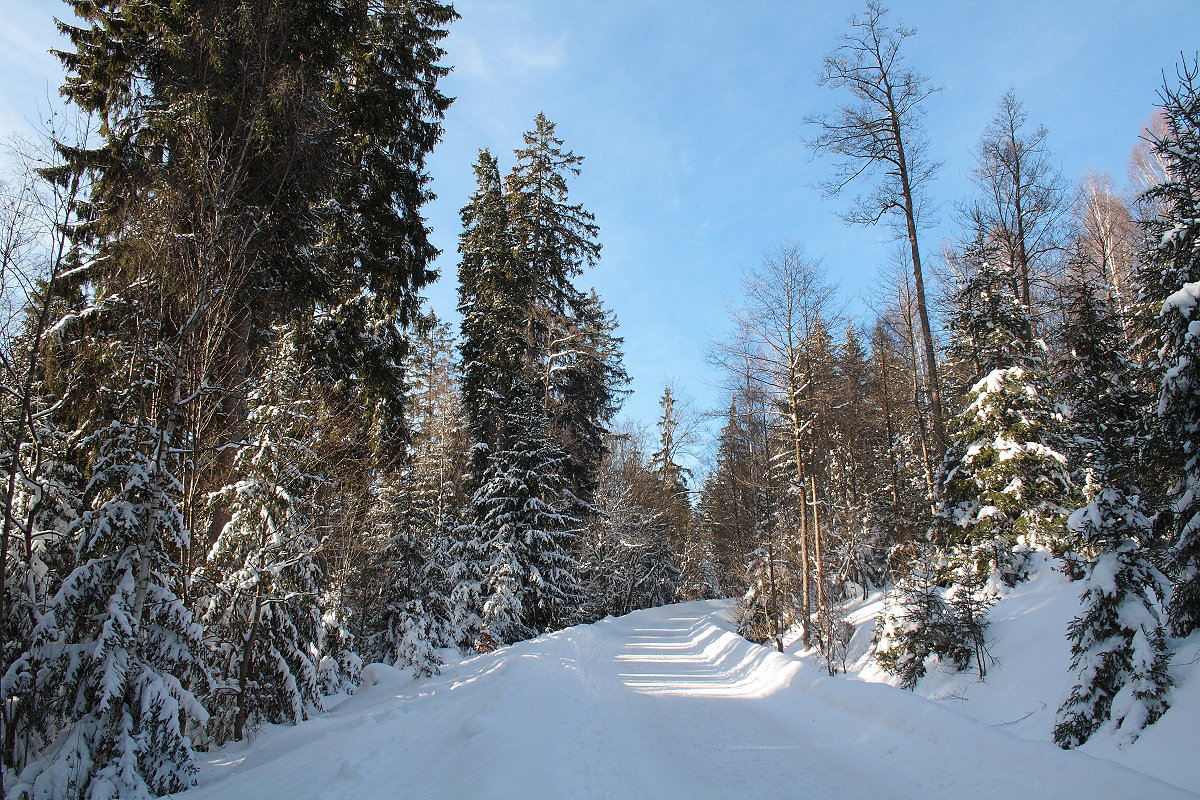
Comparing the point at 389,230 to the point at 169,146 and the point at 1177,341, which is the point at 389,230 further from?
the point at 1177,341

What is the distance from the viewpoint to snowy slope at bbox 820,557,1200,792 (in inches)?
204

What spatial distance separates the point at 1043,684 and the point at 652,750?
5.79m

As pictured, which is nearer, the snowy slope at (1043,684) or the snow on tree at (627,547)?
the snowy slope at (1043,684)

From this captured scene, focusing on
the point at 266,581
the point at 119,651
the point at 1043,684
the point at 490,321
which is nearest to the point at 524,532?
the point at 490,321

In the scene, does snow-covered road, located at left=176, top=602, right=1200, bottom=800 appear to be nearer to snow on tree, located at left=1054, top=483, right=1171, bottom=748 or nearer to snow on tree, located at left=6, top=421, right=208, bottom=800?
snow on tree, located at left=6, top=421, right=208, bottom=800

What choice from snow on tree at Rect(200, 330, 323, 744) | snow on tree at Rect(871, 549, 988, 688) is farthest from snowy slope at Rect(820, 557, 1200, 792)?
snow on tree at Rect(200, 330, 323, 744)

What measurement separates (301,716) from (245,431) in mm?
4690

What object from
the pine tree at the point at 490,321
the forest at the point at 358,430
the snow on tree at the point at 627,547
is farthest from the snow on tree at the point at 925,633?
the snow on tree at the point at 627,547

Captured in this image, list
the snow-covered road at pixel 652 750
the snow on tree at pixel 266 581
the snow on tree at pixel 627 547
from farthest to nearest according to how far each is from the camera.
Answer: the snow on tree at pixel 627 547 → the snow on tree at pixel 266 581 → the snow-covered road at pixel 652 750

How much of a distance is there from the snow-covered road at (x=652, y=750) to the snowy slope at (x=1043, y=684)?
145cm

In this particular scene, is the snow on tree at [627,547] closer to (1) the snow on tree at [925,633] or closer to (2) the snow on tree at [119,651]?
(1) the snow on tree at [925,633]

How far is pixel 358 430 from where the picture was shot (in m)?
11.8

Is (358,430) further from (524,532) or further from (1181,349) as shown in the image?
(1181,349)

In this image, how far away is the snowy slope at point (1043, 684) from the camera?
5191mm
